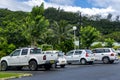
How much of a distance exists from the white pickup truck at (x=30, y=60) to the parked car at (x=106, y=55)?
12.3 m

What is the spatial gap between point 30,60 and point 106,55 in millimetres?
13868

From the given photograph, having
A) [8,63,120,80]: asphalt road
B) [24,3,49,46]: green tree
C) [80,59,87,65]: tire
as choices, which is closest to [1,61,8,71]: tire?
[8,63,120,80]: asphalt road

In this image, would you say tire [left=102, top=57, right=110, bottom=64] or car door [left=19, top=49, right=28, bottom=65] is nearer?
car door [left=19, top=49, right=28, bottom=65]

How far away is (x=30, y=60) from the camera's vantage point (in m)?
26.0

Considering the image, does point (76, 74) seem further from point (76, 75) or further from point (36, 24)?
point (36, 24)

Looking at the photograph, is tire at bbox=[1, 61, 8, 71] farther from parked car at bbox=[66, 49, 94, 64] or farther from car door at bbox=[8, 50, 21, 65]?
parked car at bbox=[66, 49, 94, 64]

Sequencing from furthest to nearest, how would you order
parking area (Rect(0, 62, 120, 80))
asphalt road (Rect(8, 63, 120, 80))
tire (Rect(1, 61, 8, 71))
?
tire (Rect(1, 61, 8, 71)) < parking area (Rect(0, 62, 120, 80)) < asphalt road (Rect(8, 63, 120, 80))

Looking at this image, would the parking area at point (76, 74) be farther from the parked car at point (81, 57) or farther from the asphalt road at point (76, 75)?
the parked car at point (81, 57)

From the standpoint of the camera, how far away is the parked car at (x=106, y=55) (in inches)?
1471

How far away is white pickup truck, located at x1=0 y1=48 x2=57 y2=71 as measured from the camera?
25.5 meters

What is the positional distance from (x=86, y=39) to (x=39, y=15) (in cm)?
1578

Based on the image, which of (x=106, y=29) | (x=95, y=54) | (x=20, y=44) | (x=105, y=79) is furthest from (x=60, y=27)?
(x=105, y=79)

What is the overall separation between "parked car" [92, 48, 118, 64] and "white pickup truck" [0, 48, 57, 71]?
1227cm

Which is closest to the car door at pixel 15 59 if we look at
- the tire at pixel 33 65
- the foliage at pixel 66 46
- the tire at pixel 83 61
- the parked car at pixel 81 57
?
the tire at pixel 33 65
